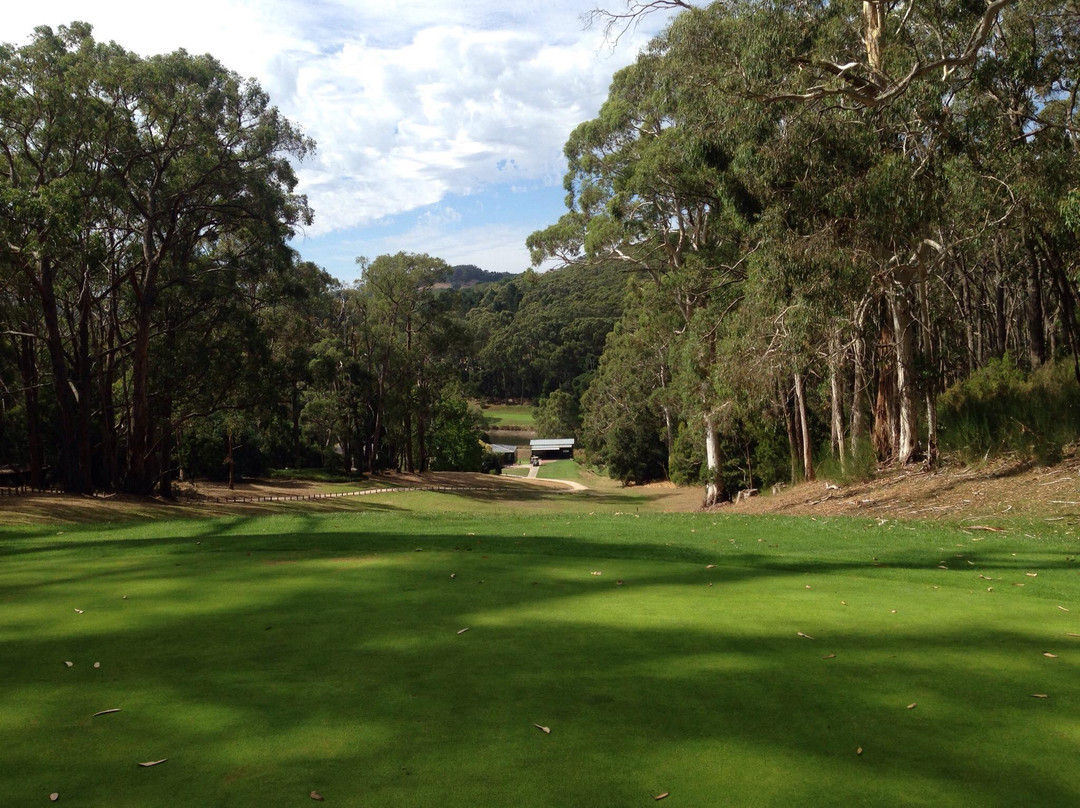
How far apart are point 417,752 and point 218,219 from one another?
29.1 metres

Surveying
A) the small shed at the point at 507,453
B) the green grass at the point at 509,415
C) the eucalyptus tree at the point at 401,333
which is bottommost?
the small shed at the point at 507,453

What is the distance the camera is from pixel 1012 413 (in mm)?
19781

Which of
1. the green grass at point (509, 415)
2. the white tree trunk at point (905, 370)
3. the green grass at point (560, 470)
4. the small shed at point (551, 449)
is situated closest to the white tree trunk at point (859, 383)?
the white tree trunk at point (905, 370)

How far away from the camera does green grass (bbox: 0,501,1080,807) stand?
131 inches

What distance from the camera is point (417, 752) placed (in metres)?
3.56

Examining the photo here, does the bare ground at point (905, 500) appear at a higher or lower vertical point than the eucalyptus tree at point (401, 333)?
lower

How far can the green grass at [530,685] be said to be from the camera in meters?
3.33

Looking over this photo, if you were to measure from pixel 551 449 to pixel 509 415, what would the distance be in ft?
90.8

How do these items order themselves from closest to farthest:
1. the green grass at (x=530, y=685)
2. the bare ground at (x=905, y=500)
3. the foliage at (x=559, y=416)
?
the green grass at (x=530, y=685) < the bare ground at (x=905, y=500) < the foliage at (x=559, y=416)

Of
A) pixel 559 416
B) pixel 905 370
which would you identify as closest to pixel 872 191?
pixel 905 370

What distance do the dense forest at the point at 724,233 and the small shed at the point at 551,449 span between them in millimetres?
49831

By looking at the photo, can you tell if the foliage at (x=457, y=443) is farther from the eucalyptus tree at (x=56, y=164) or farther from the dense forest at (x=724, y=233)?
the eucalyptus tree at (x=56, y=164)

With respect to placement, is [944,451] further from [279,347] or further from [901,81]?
[279,347]

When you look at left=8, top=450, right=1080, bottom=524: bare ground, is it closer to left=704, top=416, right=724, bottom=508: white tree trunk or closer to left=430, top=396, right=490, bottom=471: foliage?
left=704, top=416, right=724, bottom=508: white tree trunk
